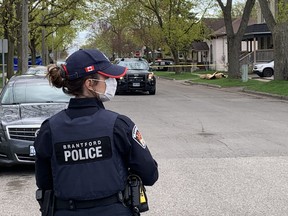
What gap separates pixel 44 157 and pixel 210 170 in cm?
501

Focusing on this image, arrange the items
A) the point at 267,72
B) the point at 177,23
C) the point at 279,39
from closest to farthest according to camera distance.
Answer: the point at 279,39 → the point at 267,72 → the point at 177,23

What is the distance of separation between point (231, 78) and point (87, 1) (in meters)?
10.5

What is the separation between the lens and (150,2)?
145ft

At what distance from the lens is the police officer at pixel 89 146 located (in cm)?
245

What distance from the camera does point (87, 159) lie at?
8.07 feet

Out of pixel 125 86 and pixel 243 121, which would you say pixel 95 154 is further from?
pixel 125 86

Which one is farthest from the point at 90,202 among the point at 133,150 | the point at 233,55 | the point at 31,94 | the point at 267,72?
the point at 267,72

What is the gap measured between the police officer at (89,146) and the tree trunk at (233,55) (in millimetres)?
Answer: 28868

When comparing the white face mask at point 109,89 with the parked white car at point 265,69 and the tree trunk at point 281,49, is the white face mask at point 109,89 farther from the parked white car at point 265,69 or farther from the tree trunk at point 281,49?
the parked white car at point 265,69

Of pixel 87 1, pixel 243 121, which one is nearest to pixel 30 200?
pixel 243 121

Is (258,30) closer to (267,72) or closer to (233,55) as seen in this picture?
(267,72)

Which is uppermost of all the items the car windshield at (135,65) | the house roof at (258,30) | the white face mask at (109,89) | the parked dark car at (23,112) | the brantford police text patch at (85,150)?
the house roof at (258,30)

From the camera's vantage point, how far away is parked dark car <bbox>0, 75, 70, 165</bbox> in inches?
284

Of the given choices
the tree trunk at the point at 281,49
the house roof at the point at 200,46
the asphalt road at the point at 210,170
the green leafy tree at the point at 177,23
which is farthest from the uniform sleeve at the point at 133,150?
the house roof at the point at 200,46
